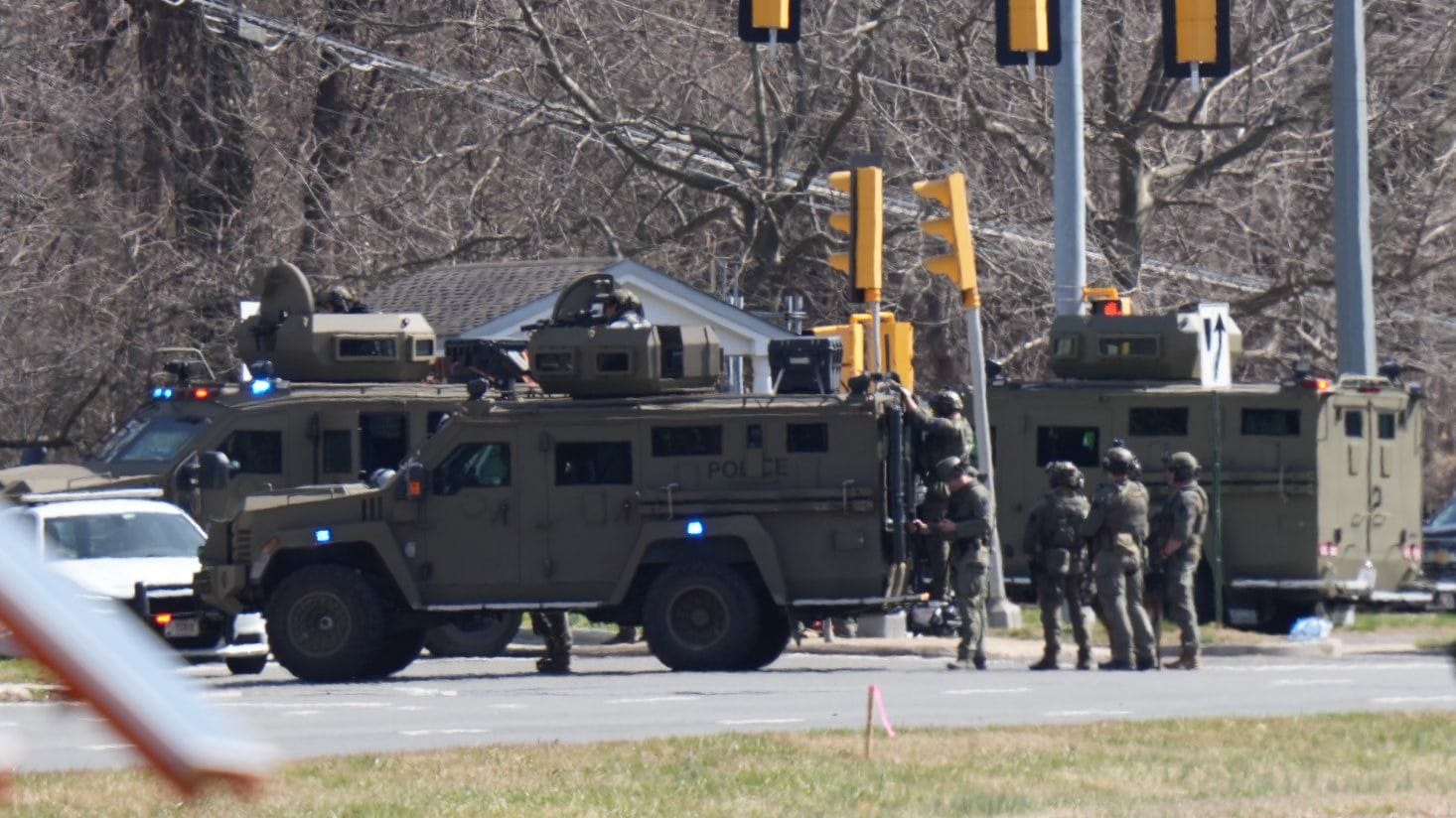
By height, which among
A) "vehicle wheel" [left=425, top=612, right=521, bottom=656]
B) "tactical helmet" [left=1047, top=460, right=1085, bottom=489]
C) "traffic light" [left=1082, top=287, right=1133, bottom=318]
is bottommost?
"vehicle wheel" [left=425, top=612, right=521, bottom=656]

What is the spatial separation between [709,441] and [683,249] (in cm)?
1301

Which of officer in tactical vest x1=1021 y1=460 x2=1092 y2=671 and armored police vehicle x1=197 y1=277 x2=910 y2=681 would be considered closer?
armored police vehicle x1=197 y1=277 x2=910 y2=681

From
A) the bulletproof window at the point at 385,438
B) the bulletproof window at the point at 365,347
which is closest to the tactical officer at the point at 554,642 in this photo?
the bulletproof window at the point at 385,438

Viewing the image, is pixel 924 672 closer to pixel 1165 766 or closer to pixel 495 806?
pixel 1165 766

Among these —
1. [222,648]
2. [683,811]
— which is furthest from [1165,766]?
[222,648]

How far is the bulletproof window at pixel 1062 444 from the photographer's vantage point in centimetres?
2003

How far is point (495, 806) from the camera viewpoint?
9.14m

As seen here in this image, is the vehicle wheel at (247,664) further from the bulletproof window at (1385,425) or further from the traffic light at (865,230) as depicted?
the bulletproof window at (1385,425)

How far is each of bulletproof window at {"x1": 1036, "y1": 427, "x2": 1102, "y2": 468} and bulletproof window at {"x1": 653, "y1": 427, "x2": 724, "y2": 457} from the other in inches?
186

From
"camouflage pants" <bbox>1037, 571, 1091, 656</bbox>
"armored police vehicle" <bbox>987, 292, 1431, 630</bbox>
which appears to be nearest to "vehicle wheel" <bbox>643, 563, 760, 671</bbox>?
"camouflage pants" <bbox>1037, 571, 1091, 656</bbox>

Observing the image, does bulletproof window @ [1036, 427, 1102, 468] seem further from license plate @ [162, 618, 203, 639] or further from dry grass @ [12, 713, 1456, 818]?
dry grass @ [12, 713, 1456, 818]

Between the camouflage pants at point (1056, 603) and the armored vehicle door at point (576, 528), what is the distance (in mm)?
2971

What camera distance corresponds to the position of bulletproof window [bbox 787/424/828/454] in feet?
53.3

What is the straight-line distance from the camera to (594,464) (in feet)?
53.6
